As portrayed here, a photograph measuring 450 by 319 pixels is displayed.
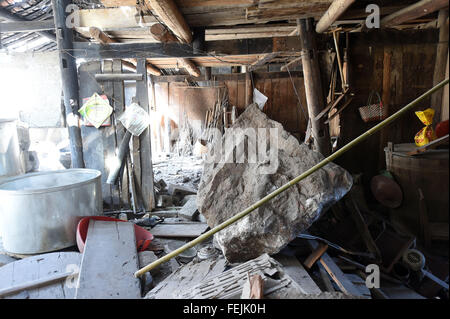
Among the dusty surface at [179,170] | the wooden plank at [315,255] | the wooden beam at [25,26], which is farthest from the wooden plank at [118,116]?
the wooden plank at [315,255]

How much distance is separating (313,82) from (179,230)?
3077 mm

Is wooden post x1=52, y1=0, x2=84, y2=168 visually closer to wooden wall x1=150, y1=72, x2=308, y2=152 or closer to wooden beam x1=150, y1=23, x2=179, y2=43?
wooden beam x1=150, y1=23, x2=179, y2=43

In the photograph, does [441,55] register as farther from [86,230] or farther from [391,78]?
[86,230]

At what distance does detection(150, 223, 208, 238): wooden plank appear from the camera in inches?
170

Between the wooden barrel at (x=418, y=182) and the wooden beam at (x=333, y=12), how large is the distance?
5.86 feet

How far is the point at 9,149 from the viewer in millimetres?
5711

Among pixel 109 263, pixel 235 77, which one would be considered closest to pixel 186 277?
pixel 109 263

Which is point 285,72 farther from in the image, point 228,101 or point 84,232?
point 84,232

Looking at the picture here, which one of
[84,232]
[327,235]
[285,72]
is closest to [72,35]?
[84,232]

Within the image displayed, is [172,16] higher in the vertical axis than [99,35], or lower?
lower

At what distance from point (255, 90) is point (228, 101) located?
124cm

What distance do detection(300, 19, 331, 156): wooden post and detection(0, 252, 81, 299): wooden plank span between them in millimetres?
3664

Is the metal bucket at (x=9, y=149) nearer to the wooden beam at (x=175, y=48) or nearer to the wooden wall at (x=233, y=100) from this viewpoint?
the wooden beam at (x=175, y=48)

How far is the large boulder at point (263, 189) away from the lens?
2.93 m
